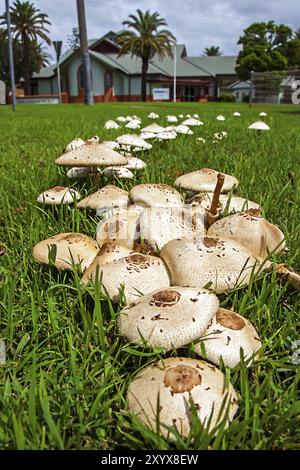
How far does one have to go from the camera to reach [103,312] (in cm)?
184

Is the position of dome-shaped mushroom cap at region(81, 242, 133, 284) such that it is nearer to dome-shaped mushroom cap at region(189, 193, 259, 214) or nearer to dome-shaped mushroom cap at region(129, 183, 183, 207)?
dome-shaped mushroom cap at region(129, 183, 183, 207)

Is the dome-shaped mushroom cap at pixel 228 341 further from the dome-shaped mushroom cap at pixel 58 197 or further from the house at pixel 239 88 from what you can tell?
the house at pixel 239 88

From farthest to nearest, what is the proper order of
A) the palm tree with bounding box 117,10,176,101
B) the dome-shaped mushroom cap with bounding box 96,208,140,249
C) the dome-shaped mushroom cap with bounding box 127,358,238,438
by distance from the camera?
the palm tree with bounding box 117,10,176,101 → the dome-shaped mushroom cap with bounding box 96,208,140,249 → the dome-shaped mushroom cap with bounding box 127,358,238,438

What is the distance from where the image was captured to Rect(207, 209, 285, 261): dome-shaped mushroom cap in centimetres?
204

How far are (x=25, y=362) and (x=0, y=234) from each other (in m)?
1.31

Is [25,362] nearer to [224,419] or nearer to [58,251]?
[58,251]

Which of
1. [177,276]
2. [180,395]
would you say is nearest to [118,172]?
[177,276]

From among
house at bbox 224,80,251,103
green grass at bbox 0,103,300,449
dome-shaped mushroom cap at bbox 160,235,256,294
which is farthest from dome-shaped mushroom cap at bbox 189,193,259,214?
house at bbox 224,80,251,103

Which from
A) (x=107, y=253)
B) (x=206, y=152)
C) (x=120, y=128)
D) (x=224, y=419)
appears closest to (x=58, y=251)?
(x=107, y=253)

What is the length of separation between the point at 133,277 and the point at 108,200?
90cm

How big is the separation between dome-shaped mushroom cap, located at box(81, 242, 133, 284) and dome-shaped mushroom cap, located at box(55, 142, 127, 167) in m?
1.00

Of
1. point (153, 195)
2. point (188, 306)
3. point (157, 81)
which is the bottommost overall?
point (188, 306)

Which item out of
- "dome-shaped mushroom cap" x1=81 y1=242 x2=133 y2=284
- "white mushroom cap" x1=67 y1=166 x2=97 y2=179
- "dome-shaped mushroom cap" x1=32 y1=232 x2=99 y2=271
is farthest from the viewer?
"white mushroom cap" x1=67 y1=166 x2=97 y2=179
